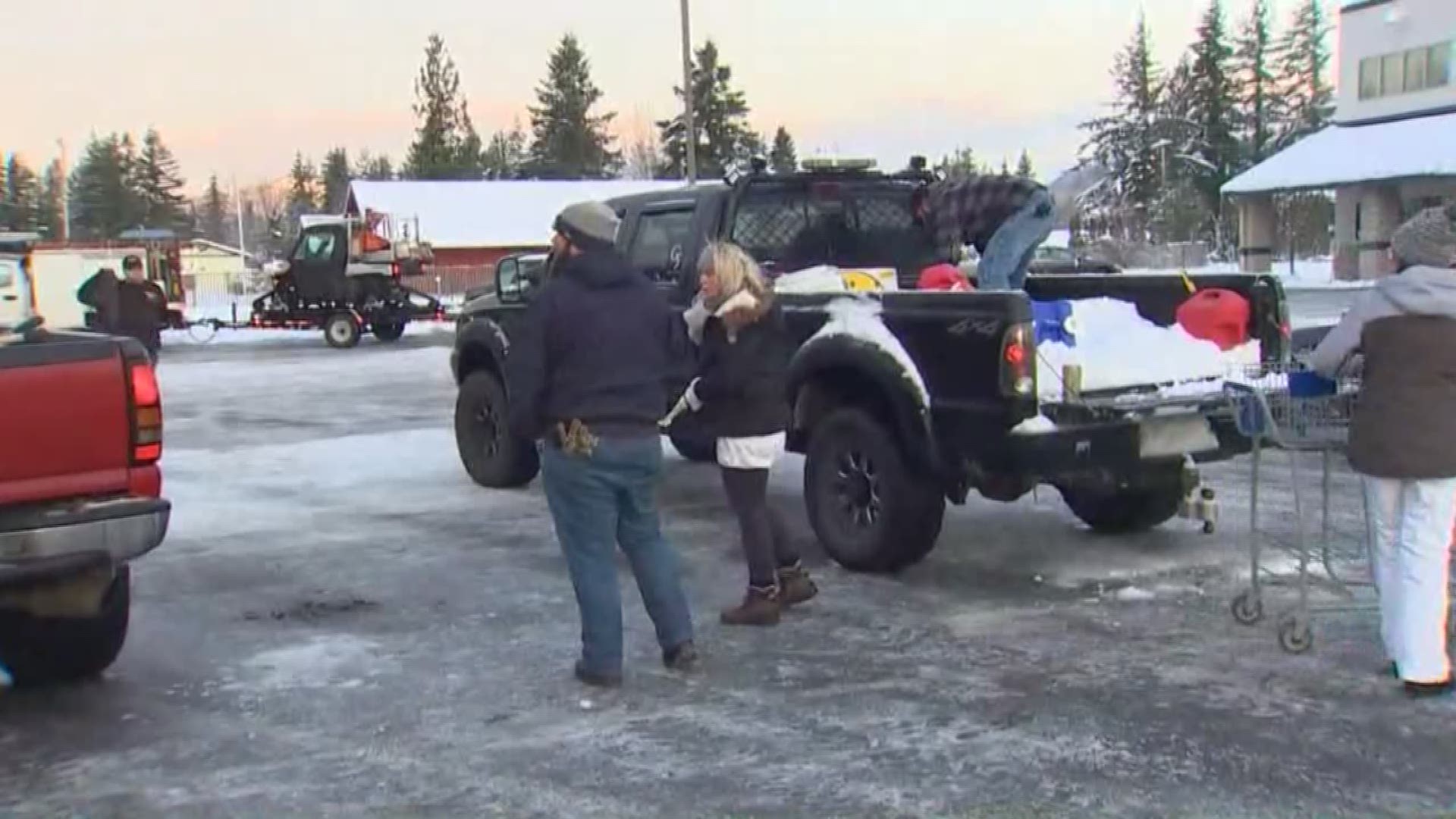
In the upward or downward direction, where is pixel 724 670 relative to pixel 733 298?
downward

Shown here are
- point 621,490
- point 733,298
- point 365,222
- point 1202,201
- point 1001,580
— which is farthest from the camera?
point 1202,201

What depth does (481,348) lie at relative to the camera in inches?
413

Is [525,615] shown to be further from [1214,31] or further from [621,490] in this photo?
[1214,31]

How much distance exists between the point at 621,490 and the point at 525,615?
1.42 metres

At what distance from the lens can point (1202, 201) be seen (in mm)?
69938

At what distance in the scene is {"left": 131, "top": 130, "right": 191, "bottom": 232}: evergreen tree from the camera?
98.7 metres

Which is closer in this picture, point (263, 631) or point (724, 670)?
point (724, 670)

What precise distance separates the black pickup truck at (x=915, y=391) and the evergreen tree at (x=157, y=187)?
94.7m

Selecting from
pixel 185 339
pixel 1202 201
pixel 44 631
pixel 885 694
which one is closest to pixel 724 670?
pixel 885 694

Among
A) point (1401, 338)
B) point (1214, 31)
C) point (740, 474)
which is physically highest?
point (1214, 31)

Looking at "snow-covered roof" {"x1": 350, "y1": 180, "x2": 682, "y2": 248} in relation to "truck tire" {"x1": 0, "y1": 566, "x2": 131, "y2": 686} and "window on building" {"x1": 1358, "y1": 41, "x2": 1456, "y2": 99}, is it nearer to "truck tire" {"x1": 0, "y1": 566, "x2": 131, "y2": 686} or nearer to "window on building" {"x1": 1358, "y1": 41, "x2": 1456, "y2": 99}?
"window on building" {"x1": 1358, "y1": 41, "x2": 1456, "y2": 99}

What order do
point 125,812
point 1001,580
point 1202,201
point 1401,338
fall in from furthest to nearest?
point 1202,201 → point 1001,580 → point 1401,338 → point 125,812

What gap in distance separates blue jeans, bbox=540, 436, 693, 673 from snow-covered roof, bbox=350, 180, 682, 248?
52.4 metres

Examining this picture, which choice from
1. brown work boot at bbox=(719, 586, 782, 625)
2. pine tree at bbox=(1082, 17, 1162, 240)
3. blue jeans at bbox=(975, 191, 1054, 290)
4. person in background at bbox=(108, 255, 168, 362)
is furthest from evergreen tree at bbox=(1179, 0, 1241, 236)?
brown work boot at bbox=(719, 586, 782, 625)
